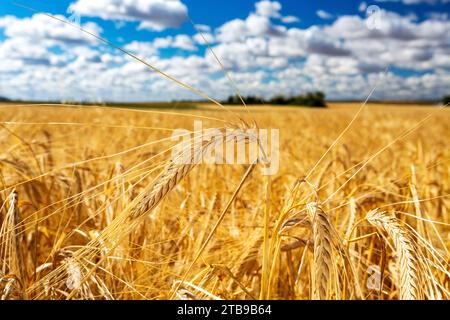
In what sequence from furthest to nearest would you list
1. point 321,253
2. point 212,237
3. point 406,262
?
point 212,237 → point 406,262 → point 321,253

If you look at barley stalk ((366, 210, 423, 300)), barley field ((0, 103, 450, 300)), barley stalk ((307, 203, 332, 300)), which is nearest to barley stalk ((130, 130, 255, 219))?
barley field ((0, 103, 450, 300))

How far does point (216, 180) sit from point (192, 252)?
0.92m

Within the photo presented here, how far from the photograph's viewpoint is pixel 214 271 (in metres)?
1.01

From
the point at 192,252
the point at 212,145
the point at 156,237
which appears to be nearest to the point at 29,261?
the point at 156,237

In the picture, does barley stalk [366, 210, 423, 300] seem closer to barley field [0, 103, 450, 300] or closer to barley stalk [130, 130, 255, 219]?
barley field [0, 103, 450, 300]

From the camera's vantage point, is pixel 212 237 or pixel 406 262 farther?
pixel 212 237

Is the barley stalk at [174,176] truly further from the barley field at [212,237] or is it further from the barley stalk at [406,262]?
the barley stalk at [406,262]

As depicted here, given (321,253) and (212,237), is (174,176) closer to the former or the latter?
Answer: (321,253)

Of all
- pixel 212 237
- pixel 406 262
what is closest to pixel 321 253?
pixel 406 262

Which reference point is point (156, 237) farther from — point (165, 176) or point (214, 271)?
point (165, 176)

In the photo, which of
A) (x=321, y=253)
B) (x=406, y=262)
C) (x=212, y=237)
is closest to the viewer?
(x=321, y=253)

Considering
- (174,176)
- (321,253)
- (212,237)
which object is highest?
(174,176)

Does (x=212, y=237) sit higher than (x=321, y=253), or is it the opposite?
(x=321, y=253)

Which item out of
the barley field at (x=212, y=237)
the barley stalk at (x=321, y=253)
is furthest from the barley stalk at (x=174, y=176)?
the barley stalk at (x=321, y=253)
